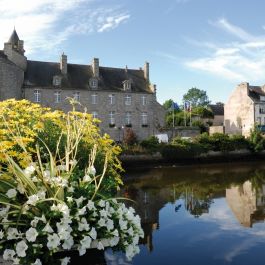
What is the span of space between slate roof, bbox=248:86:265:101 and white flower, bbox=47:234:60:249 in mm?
50150

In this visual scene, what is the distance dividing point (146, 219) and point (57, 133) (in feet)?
16.0

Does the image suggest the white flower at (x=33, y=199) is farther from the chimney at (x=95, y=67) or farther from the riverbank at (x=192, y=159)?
the chimney at (x=95, y=67)

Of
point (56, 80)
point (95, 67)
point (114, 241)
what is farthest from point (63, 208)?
point (95, 67)

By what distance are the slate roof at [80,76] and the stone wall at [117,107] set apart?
65 centimetres

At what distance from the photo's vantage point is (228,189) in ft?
56.1

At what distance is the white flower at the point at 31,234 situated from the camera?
3.33 metres

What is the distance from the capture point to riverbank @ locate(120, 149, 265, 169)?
99.2 feet

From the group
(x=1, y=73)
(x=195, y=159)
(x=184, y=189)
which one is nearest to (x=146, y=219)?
(x=184, y=189)

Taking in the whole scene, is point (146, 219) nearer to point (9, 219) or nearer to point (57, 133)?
point (57, 133)

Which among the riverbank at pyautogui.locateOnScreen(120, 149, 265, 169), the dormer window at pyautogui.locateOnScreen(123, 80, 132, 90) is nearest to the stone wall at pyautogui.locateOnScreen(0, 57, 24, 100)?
the dormer window at pyautogui.locateOnScreen(123, 80, 132, 90)

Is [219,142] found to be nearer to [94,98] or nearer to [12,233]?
[94,98]

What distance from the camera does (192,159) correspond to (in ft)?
109

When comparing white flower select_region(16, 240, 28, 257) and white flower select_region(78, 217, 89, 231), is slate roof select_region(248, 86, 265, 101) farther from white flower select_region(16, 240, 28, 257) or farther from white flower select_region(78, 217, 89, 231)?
white flower select_region(16, 240, 28, 257)

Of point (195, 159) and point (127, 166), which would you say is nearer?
point (127, 166)
